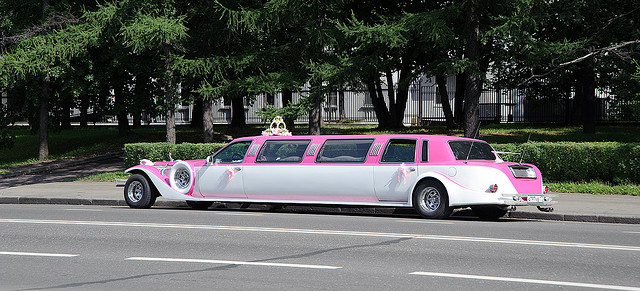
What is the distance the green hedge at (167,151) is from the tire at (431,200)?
30.1 ft

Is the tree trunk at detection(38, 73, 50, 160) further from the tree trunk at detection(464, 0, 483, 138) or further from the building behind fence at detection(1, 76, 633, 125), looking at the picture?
the tree trunk at detection(464, 0, 483, 138)

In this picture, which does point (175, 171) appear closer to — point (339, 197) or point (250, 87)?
point (339, 197)

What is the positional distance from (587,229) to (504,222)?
164 centimetres

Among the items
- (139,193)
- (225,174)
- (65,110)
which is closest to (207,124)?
(139,193)

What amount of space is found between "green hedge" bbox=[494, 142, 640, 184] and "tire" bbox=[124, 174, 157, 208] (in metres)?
8.69

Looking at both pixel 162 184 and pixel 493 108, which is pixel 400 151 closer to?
pixel 162 184

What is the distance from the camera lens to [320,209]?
16.5 m

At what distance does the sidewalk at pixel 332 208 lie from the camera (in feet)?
47.3

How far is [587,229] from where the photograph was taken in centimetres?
1263

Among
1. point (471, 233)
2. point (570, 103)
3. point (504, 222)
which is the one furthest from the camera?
point (570, 103)

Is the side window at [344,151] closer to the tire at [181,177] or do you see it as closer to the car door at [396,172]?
the car door at [396,172]

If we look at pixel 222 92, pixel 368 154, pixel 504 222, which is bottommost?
pixel 504 222

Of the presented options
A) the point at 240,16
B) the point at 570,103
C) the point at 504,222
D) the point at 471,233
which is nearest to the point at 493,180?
the point at 504,222

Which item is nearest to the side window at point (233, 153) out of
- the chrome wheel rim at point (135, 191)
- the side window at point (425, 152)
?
the chrome wheel rim at point (135, 191)
